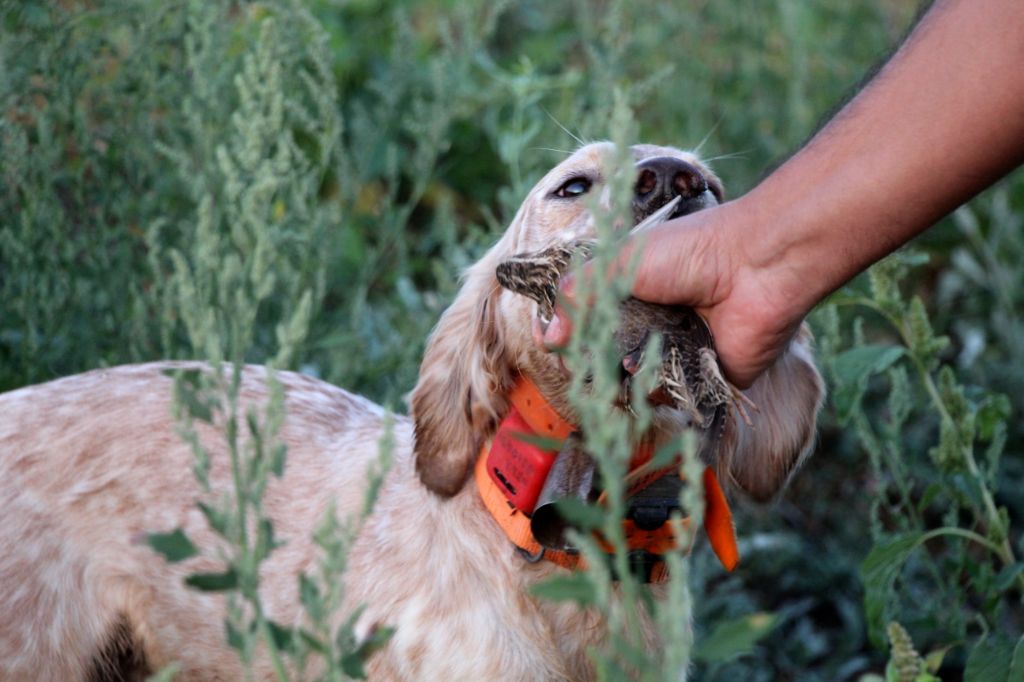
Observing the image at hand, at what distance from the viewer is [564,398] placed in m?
2.46

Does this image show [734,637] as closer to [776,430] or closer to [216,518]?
[216,518]

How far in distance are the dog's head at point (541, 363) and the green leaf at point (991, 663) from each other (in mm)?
515

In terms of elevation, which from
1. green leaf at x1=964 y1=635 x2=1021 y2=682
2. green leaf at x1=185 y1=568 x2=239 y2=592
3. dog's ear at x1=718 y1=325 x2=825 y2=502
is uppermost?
green leaf at x1=185 y1=568 x2=239 y2=592

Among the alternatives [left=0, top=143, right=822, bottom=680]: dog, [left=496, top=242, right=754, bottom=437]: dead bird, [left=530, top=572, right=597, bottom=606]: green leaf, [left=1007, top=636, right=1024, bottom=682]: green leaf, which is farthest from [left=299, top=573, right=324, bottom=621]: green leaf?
[left=1007, top=636, right=1024, bottom=682]: green leaf

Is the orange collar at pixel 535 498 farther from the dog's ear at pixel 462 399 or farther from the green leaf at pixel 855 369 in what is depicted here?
the green leaf at pixel 855 369

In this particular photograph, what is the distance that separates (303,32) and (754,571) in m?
2.07

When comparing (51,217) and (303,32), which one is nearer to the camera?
(51,217)

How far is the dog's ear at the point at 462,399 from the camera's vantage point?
8.23 ft

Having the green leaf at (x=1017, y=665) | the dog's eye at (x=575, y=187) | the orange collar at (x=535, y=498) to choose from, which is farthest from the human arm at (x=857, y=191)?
the green leaf at (x=1017, y=665)

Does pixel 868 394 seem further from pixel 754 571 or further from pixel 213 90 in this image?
pixel 213 90

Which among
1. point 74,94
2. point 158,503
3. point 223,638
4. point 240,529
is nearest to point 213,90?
point 74,94

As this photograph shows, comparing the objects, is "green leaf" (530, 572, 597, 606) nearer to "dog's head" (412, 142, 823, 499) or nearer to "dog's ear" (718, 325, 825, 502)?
"dog's head" (412, 142, 823, 499)

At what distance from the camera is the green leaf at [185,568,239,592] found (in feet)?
4.44

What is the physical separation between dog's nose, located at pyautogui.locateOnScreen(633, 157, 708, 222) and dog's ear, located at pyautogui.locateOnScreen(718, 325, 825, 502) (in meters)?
0.47
